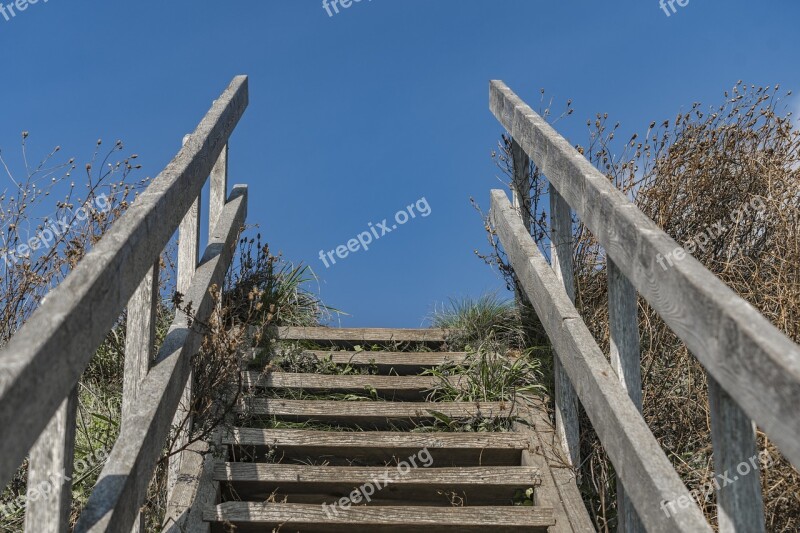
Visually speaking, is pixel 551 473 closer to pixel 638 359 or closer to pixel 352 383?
pixel 638 359

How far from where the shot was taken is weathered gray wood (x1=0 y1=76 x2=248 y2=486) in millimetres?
1884

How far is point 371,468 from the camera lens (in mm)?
4098

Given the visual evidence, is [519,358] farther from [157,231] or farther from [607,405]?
[157,231]

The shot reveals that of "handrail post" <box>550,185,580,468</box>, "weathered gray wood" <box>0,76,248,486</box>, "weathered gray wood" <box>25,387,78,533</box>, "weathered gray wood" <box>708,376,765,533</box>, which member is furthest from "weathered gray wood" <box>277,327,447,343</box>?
"weathered gray wood" <box>708,376,765,533</box>

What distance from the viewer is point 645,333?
14.6ft

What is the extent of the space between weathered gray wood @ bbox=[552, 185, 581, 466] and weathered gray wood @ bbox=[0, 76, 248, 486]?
1735 millimetres

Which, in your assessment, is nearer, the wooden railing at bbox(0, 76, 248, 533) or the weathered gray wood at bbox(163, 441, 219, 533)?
the wooden railing at bbox(0, 76, 248, 533)

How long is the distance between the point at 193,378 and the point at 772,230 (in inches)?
130

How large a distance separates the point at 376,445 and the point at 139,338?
1.35 m

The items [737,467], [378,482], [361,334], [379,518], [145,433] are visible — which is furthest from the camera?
[361,334]

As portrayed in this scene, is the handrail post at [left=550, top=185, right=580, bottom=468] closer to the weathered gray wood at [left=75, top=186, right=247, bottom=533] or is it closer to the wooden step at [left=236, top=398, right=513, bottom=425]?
the wooden step at [left=236, top=398, right=513, bottom=425]

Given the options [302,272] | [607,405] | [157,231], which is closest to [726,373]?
[607,405]

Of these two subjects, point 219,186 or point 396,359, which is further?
point 219,186

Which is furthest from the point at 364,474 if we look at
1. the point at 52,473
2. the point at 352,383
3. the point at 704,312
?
the point at 704,312
